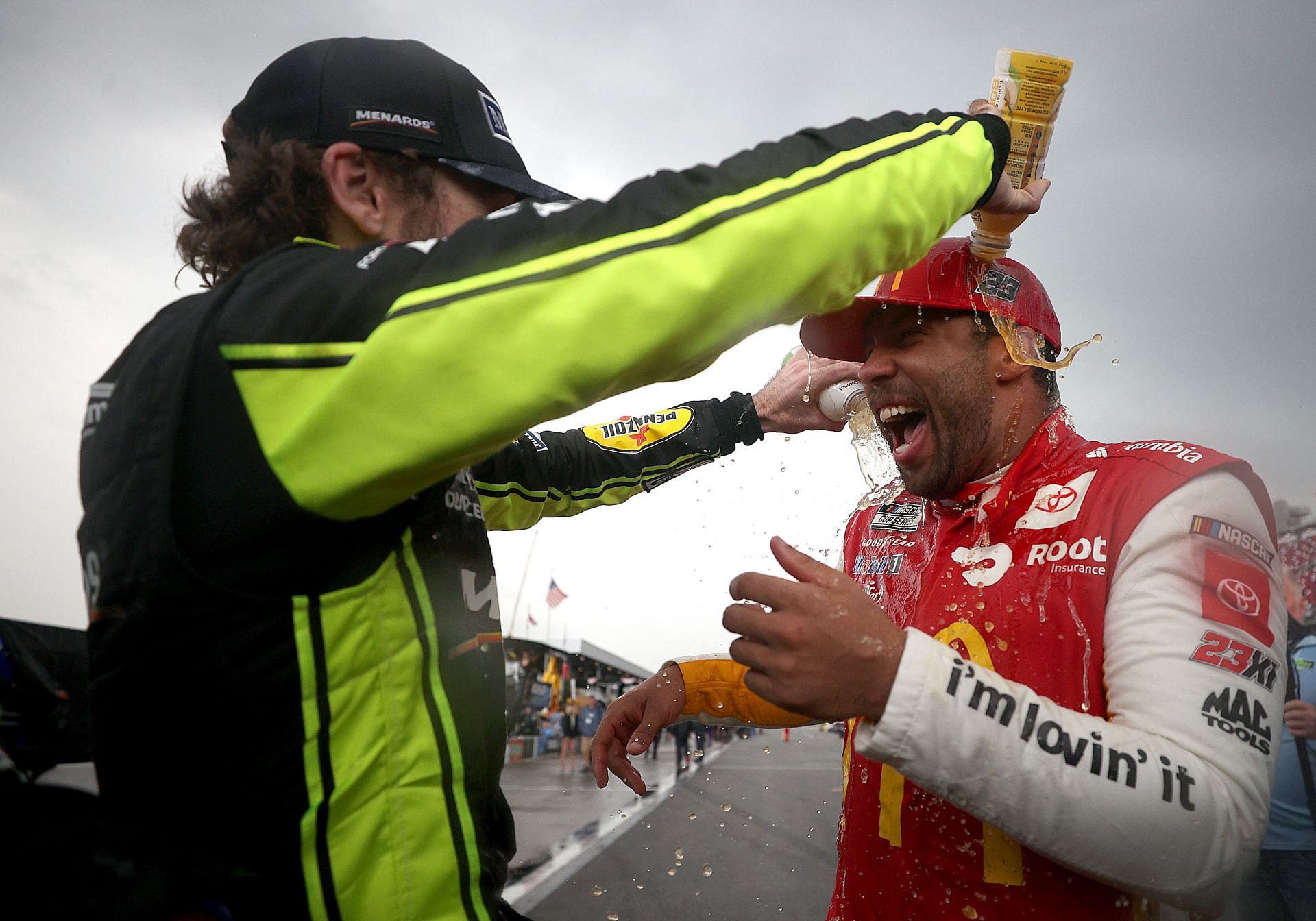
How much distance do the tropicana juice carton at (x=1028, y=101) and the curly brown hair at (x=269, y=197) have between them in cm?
132

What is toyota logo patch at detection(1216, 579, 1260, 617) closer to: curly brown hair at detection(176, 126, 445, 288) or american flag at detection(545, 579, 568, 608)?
curly brown hair at detection(176, 126, 445, 288)

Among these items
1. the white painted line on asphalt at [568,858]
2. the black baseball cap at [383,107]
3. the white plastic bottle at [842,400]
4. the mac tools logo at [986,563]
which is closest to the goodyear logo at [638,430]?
the white plastic bottle at [842,400]

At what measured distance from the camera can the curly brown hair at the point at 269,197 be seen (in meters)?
1.48

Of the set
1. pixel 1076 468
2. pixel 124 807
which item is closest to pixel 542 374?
pixel 124 807

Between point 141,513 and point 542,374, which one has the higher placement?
point 542,374

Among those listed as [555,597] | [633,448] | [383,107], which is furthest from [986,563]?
[555,597]

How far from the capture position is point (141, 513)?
112 centimetres

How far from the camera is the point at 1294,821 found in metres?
3.79

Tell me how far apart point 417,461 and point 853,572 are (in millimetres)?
2017

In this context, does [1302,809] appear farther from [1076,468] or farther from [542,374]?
[542,374]

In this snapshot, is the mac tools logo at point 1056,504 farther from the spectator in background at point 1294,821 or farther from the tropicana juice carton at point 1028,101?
the spectator in background at point 1294,821

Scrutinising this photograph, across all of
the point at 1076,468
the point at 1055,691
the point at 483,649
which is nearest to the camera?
the point at 483,649

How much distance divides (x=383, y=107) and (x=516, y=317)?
0.74 meters

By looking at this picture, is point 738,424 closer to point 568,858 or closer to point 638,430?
point 638,430
